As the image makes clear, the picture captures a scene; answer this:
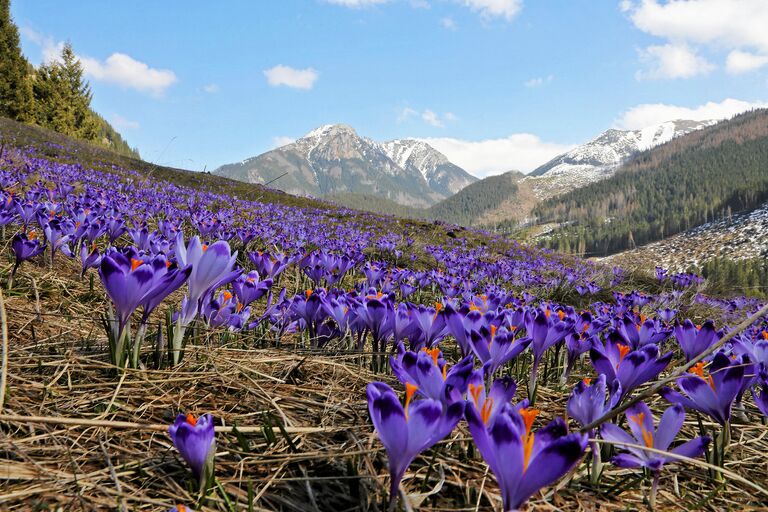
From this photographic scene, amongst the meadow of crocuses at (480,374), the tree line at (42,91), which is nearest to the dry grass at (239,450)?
the meadow of crocuses at (480,374)

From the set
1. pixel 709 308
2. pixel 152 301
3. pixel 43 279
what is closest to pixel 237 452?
pixel 152 301

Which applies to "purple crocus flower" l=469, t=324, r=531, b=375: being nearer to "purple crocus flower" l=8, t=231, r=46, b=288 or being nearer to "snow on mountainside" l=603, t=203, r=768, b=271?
"purple crocus flower" l=8, t=231, r=46, b=288

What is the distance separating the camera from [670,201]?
547 ft

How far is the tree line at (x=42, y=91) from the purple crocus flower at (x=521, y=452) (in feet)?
151

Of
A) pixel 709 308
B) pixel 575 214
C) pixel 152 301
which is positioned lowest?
pixel 709 308

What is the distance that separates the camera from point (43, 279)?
302 centimetres

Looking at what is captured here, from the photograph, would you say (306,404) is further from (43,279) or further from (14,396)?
(43,279)

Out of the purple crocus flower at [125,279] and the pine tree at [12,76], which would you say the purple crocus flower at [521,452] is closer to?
the purple crocus flower at [125,279]

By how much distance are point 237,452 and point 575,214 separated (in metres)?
204

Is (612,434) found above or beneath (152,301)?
beneath

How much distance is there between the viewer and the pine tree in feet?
→ 114

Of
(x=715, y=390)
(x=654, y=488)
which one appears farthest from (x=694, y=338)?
(x=654, y=488)

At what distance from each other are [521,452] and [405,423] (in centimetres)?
25

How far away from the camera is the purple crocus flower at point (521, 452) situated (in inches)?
35.1
